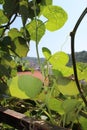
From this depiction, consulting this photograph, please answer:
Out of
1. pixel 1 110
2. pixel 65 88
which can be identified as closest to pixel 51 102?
pixel 65 88

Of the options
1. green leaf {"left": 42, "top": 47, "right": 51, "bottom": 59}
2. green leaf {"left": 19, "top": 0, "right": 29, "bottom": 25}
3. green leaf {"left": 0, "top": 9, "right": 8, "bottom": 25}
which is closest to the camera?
green leaf {"left": 42, "top": 47, "right": 51, "bottom": 59}

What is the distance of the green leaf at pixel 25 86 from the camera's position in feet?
1.27

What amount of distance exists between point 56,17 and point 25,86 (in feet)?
0.81

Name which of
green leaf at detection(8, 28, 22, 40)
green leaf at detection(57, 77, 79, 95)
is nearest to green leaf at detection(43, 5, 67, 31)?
green leaf at detection(8, 28, 22, 40)

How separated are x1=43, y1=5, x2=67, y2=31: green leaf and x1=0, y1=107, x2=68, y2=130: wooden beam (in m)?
0.19

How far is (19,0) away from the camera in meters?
0.69

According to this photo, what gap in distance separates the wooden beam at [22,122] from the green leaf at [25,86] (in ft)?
0.12

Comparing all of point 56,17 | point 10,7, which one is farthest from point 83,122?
point 10,7

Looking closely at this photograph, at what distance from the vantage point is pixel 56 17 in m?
0.61

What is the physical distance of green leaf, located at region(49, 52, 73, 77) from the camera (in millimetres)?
463

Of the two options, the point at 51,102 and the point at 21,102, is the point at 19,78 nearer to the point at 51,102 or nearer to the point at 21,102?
the point at 51,102

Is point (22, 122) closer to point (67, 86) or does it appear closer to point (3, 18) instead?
point (67, 86)

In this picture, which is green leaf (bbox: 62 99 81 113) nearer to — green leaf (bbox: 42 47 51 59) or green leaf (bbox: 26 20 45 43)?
green leaf (bbox: 42 47 51 59)

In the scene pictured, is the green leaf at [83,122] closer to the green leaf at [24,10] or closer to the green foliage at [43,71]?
the green foliage at [43,71]
